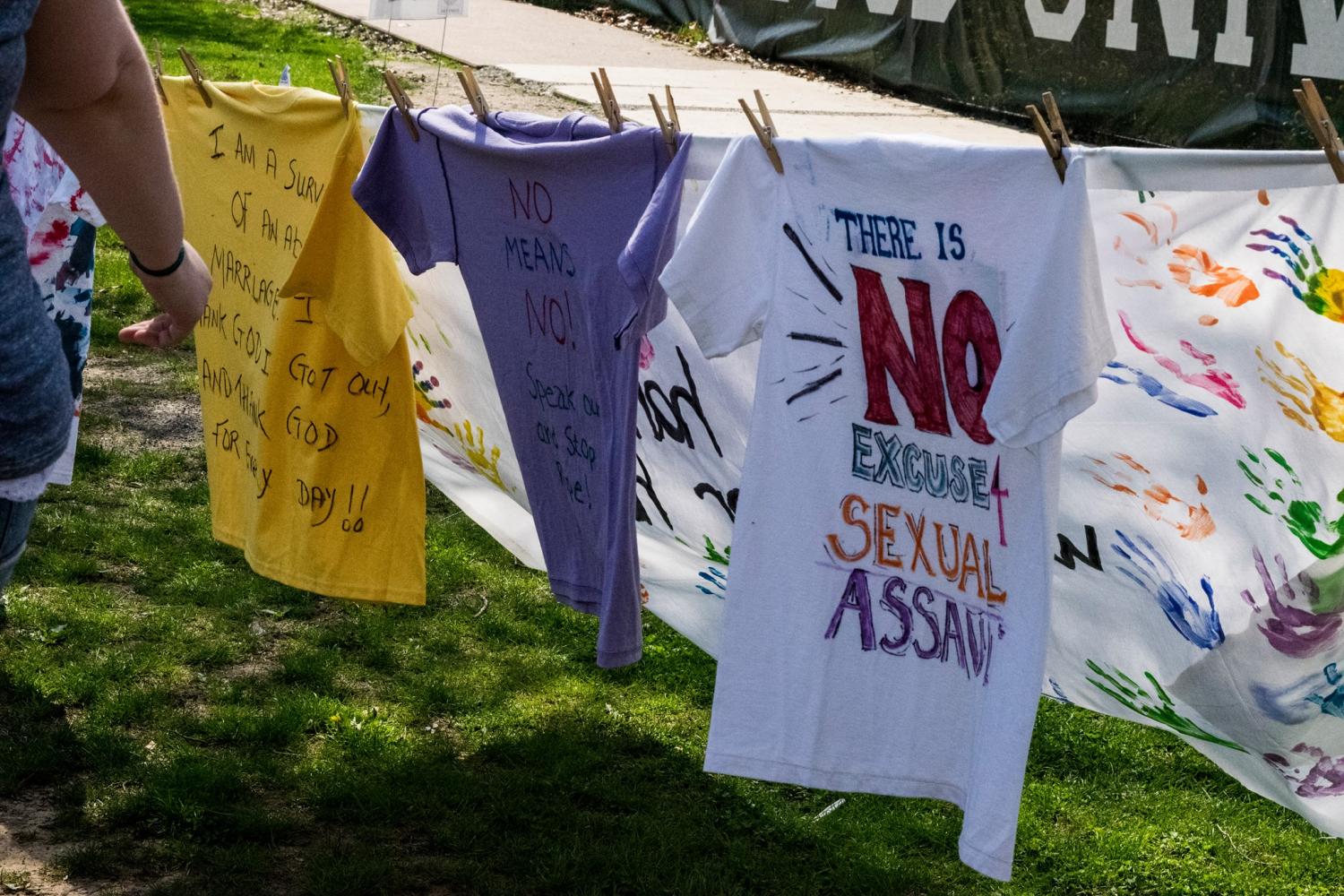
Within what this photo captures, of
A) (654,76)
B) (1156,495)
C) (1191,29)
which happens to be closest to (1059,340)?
(1156,495)

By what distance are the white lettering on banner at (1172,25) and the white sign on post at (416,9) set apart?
198 inches

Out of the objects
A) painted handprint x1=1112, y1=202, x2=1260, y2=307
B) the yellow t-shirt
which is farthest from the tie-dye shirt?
painted handprint x1=1112, y1=202, x2=1260, y2=307

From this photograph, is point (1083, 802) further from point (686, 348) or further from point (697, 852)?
point (686, 348)

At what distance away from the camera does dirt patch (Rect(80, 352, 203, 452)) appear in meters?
5.35

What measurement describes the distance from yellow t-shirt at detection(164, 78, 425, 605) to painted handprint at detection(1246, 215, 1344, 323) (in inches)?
68.6

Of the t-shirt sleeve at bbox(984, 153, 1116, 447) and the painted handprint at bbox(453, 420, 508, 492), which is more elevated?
the t-shirt sleeve at bbox(984, 153, 1116, 447)

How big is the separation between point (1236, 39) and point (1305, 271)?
6.74 metres

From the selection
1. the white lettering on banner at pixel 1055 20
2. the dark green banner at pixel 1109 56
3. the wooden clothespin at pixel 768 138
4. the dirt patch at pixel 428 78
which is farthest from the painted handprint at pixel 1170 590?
the white lettering on banner at pixel 1055 20

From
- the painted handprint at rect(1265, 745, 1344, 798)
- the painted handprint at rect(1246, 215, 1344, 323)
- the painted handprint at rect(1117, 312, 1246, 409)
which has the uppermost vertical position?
the painted handprint at rect(1246, 215, 1344, 323)

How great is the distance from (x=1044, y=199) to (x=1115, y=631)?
0.86 meters

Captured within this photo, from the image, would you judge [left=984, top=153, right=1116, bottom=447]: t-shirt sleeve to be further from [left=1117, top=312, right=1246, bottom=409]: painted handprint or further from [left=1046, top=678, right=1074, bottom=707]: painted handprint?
[left=1046, top=678, right=1074, bottom=707]: painted handprint

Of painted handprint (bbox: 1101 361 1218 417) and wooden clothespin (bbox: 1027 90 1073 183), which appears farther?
painted handprint (bbox: 1101 361 1218 417)

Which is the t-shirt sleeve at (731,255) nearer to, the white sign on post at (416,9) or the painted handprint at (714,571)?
the painted handprint at (714,571)

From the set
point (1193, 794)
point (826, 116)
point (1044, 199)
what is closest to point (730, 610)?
point (1044, 199)
